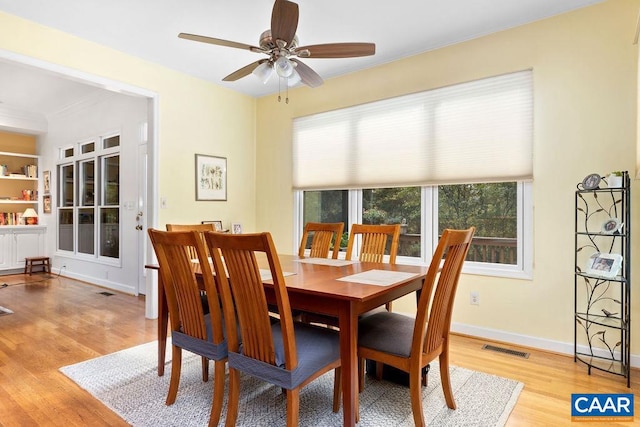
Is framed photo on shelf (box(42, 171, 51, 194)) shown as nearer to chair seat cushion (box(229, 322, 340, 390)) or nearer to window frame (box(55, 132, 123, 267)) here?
window frame (box(55, 132, 123, 267))

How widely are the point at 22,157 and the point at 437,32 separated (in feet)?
23.9

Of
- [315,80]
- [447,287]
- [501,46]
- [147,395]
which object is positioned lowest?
[147,395]

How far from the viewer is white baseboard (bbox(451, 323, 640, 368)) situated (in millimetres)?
2771

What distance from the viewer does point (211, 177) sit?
14.2 feet

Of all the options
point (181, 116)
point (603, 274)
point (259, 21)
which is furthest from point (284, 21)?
point (603, 274)

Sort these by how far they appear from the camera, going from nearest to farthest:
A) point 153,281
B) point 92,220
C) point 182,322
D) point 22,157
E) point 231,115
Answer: point 182,322 → point 153,281 → point 231,115 → point 92,220 → point 22,157

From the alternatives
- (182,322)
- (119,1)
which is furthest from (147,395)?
(119,1)

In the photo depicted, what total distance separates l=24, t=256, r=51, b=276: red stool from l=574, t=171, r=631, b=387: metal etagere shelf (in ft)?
24.7

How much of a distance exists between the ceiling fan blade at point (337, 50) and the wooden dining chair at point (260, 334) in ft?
4.38

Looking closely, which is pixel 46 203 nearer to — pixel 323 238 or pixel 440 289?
pixel 323 238

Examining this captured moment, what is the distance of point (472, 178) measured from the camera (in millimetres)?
3168

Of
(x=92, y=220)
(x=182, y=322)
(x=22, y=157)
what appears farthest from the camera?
(x=22, y=157)

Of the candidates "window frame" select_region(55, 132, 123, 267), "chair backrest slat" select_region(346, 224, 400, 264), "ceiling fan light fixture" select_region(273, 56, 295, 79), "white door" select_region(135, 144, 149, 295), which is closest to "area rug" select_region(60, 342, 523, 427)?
"chair backrest slat" select_region(346, 224, 400, 264)

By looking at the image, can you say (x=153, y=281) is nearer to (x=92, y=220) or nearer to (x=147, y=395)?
(x=147, y=395)
